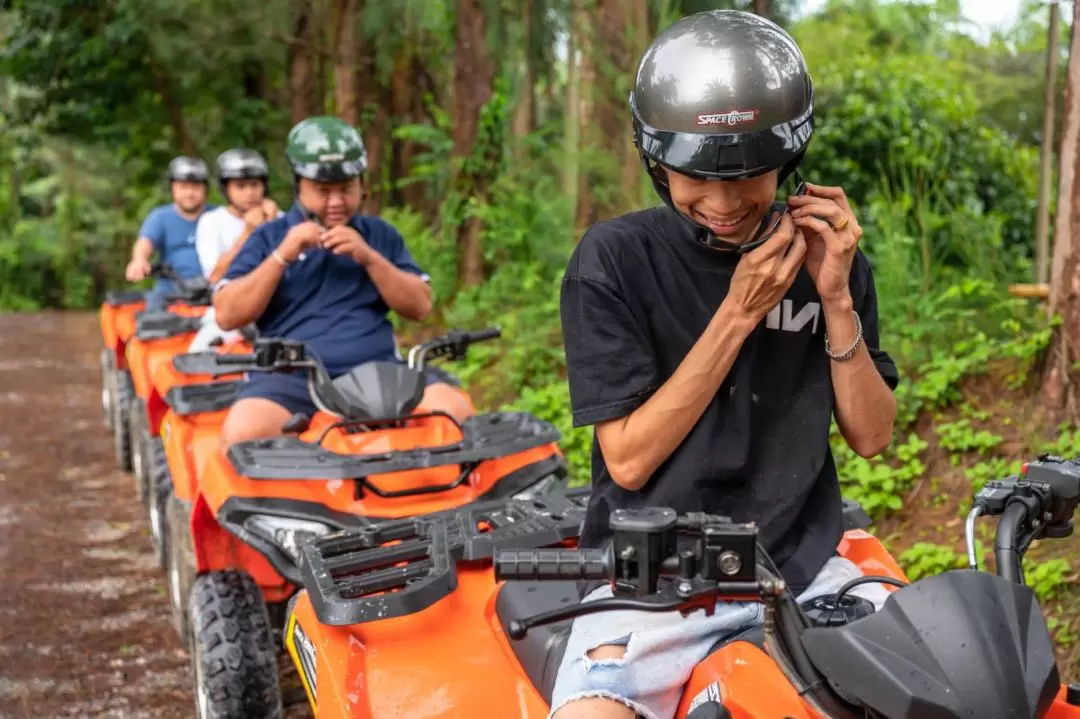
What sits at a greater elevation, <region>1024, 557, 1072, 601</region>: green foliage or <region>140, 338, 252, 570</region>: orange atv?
<region>140, 338, 252, 570</region>: orange atv

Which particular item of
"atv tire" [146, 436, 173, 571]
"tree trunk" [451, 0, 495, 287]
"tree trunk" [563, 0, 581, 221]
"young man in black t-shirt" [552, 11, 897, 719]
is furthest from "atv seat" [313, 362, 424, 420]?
"tree trunk" [451, 0, 495, 287]

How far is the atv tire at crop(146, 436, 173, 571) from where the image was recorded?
600 centimetres

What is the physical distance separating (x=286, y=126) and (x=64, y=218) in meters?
12.9

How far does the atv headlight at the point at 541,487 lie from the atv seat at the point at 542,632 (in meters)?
1.41

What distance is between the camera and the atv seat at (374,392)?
4309mm

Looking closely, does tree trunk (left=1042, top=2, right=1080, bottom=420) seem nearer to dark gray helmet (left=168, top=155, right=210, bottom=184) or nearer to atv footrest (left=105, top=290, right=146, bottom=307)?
atv footrest (left=105, top=290, right=146, bottom=307)

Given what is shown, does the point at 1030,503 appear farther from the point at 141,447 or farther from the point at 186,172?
the point at 186,172

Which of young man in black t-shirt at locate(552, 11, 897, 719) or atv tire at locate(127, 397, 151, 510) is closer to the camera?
young man in black t-shirt at locate(552, 11, 897, 719)

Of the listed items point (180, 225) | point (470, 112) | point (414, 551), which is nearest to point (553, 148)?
point (470, 112)

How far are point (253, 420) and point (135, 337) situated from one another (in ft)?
10.2

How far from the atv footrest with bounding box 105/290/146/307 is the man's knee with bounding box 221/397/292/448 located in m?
4.75

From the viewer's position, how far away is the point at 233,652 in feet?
12.5

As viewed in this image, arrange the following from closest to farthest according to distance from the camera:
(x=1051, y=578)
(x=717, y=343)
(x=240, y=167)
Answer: (x=717, y=343), (x=1051, y=578), (x=240, y=167)

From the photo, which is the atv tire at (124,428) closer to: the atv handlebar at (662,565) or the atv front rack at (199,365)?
the atv front rack at (199,365)
